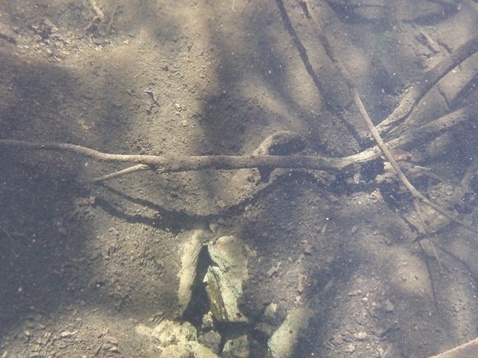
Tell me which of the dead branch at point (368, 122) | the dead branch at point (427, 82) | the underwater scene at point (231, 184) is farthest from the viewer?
the dead branch at point (427, 82)

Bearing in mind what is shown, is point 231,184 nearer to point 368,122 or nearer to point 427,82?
point 368,122

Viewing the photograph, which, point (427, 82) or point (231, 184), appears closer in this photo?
point (231, 184)

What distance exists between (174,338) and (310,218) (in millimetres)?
1818

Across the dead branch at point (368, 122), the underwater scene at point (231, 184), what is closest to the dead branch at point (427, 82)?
the underwater scene at point (231, 184)

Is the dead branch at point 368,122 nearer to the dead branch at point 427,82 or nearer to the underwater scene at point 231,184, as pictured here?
the underwater scene at point 231,184

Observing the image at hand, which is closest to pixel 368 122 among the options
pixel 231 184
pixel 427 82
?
pixel 427 82

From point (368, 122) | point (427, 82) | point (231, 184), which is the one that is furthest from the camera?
point (427, 82)

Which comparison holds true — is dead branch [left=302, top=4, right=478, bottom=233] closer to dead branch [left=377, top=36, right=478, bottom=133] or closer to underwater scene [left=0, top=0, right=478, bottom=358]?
underwater scene [left=0, top=0, right=478, bottom=358]

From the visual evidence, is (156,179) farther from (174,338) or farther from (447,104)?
(447,104)

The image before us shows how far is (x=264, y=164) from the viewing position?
332 centimetres

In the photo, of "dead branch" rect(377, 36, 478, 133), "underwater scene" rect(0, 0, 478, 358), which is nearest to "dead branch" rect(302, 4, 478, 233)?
"underwater scene" rect(0, 0, 478, 358)

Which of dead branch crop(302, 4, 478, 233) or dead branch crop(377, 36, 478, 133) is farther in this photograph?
dead branch crop(377, 36, 478, 133)

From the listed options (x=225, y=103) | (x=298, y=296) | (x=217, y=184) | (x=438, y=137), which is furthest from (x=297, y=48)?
(x=298, y=296)

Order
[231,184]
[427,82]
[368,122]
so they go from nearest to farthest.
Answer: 1. [231,184]
2. [368,122]
3. [427,82]
